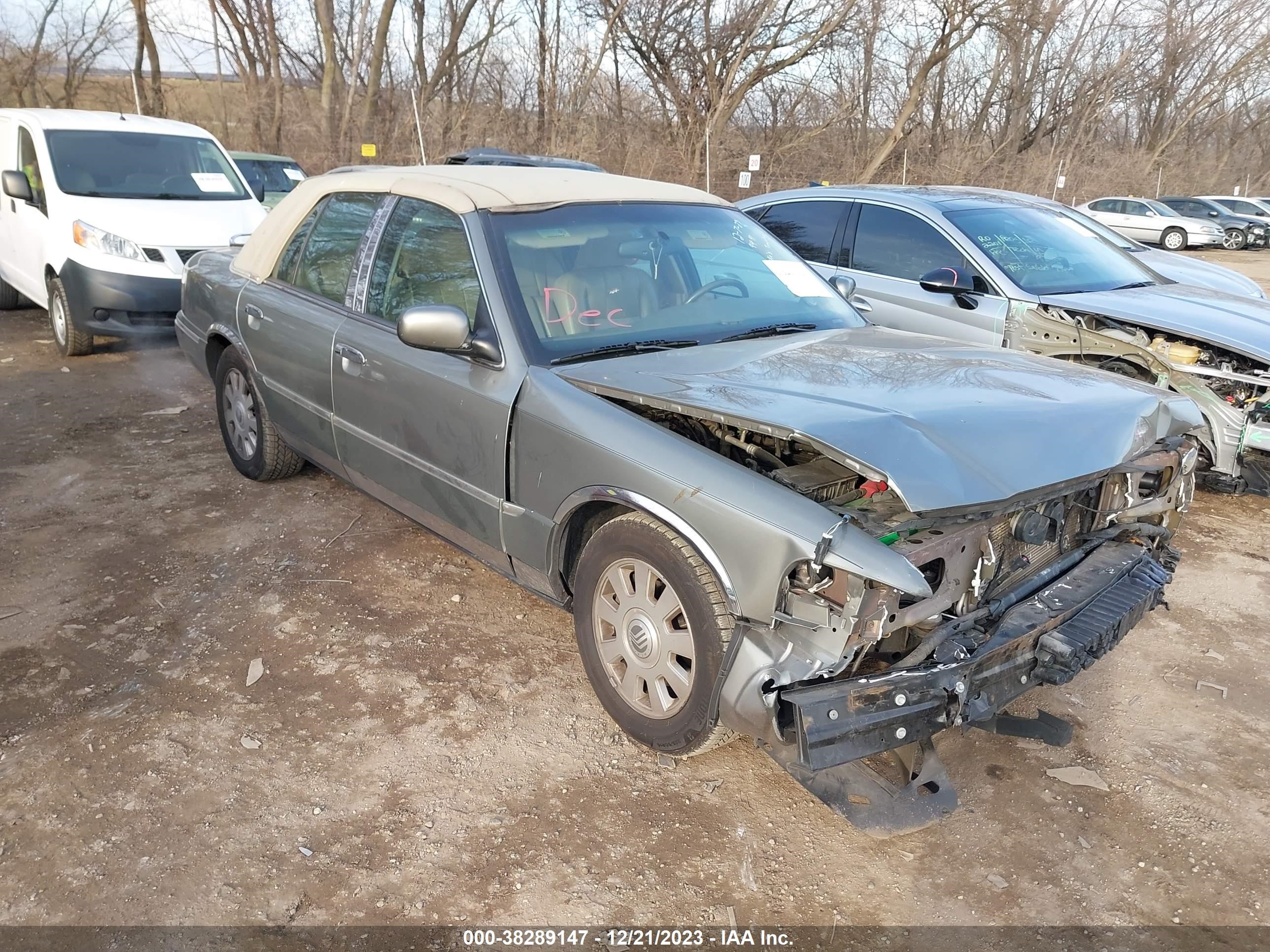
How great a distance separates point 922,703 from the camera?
240 cm

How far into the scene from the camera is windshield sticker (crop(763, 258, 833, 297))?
3980 millimetres

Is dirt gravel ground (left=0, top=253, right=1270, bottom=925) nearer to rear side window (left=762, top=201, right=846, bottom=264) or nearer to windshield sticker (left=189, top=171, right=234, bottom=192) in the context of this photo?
rear side window (left=762, top=201, right=846, bottom=264)

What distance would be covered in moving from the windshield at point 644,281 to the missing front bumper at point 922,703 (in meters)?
1.48

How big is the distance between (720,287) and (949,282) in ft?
7.95

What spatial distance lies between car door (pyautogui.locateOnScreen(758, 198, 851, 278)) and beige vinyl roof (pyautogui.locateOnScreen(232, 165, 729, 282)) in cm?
242

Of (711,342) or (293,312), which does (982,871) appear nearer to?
(711,342)

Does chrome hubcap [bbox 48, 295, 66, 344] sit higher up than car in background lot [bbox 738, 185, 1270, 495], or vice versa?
car in background lot [bbox 738, 185, 1270, 495]

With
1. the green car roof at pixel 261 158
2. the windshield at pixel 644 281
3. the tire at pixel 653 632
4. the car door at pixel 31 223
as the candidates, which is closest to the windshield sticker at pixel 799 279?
the windshield at pixel 644 281

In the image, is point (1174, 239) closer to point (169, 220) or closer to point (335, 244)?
point (169, 220)

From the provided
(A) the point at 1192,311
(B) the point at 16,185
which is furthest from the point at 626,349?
(B) the point at 16,185

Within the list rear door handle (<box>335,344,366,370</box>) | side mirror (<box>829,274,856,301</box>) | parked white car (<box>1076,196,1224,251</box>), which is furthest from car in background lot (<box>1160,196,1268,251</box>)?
rear door handle (<box>335,344,366,370</box>)

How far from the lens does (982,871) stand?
8.39ft

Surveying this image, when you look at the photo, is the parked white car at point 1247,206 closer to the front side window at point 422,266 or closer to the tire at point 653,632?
the front side window at point 422,266

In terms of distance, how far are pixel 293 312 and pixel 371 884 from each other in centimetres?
278
